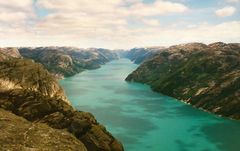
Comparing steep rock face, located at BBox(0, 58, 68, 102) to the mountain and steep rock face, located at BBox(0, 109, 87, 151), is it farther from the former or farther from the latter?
steep rock face, located at BBox(0, 109, 87, 151)

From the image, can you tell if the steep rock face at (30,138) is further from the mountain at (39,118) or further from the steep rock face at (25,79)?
the steep rock face at (25,79)

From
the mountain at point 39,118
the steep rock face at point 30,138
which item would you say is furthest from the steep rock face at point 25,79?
the steep rock face at point 30,138

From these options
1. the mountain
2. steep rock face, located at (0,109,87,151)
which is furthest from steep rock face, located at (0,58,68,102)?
steep rock face, located at (0,109,87,151)

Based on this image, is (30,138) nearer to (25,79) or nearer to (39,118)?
(39,118)

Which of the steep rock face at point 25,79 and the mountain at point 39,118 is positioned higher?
the steep rock face at point 25,79

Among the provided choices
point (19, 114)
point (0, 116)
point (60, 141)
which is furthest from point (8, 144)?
point (19, 114)

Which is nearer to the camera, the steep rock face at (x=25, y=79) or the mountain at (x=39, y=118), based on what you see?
the mountain at (x=39, y=118)

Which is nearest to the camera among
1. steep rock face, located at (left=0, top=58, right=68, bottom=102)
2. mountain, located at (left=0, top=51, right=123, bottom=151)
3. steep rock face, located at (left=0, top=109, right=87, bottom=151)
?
steep rock face, located at (left=0, top=109, right=87, bottom=151)
